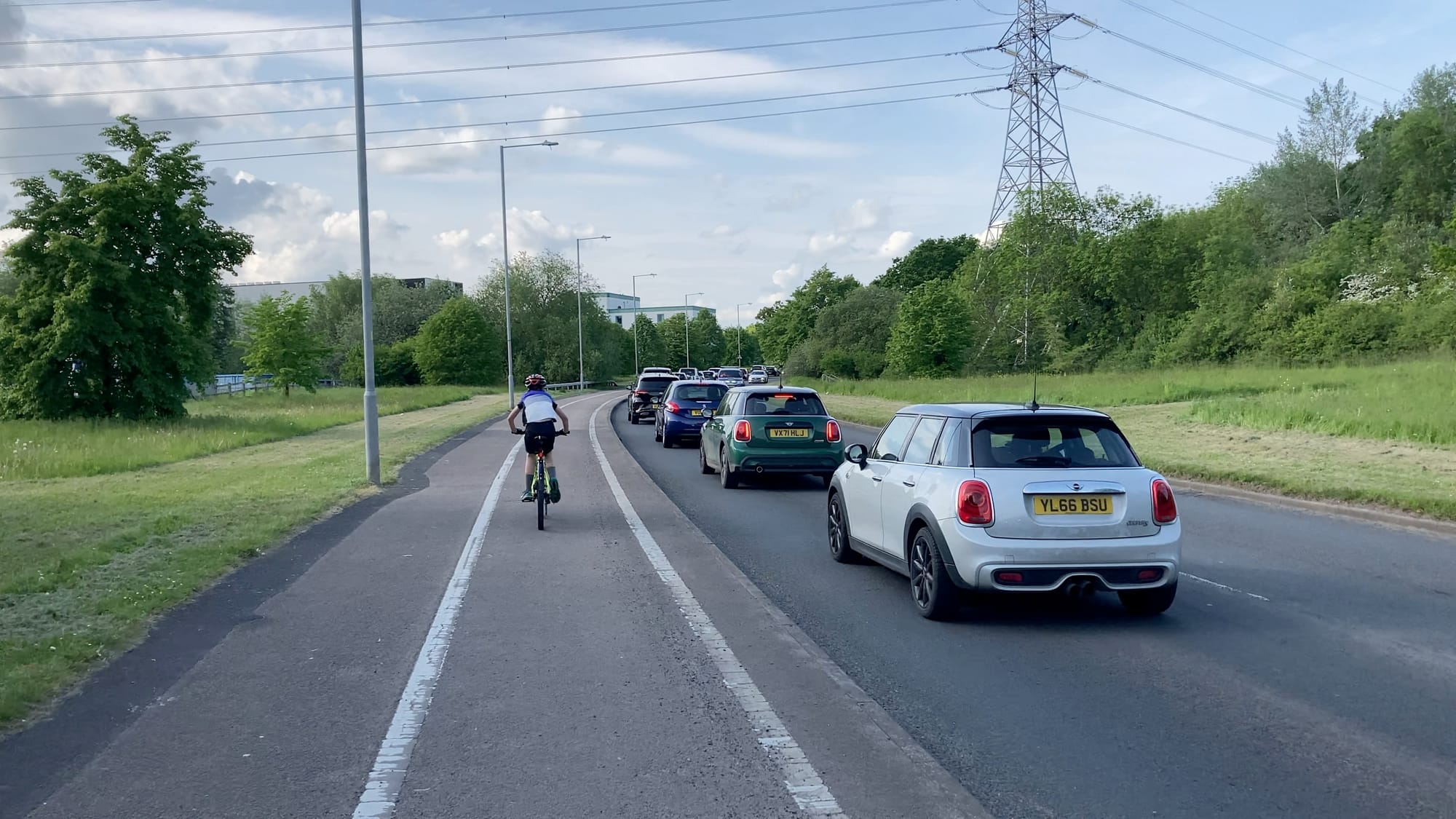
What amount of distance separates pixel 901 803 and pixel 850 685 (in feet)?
5.13

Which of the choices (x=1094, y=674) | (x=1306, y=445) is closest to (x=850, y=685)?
(x=1094, y=674)

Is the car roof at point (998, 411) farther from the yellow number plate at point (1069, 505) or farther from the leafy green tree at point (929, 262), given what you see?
the leafy green tree at point (929, 262)

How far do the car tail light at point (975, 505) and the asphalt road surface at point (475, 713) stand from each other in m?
1.33

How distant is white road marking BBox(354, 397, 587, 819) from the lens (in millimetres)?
4129

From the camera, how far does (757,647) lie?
6.45 metres

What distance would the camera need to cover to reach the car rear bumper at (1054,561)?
6.76 m

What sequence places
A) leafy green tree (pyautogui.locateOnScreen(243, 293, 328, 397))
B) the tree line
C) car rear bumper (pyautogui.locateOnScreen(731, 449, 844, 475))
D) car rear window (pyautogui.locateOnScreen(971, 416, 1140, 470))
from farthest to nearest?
leafy green tree (pyautogui.locateOnScreen(243, 293, 328, 397))
the tree line
car rear bumper (pyautogui.locateOnScreen(731, 449, 844, 475))
car rear window (pyautogui.locateOnScreen(971, 416, 1140, 470))

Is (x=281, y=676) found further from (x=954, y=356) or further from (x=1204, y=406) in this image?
(x=954, y=356)

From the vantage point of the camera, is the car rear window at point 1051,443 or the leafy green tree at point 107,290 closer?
the car rear window at point 1051,443

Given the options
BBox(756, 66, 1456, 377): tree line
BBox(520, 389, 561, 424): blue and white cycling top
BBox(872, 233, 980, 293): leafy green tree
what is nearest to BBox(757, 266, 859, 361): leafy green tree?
BBox(872, 233, 980, 293): leafy green tree

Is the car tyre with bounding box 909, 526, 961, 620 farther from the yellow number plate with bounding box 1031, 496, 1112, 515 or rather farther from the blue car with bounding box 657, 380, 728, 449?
the blue car with bounding box 657, 380, 728, 449

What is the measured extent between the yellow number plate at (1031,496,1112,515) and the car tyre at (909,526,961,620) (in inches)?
27.9

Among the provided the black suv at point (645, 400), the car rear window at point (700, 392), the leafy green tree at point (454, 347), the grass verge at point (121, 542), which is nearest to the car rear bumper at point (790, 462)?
the grass verge at point (121, 542)

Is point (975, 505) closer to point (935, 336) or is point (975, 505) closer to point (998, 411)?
point (998, 411)
